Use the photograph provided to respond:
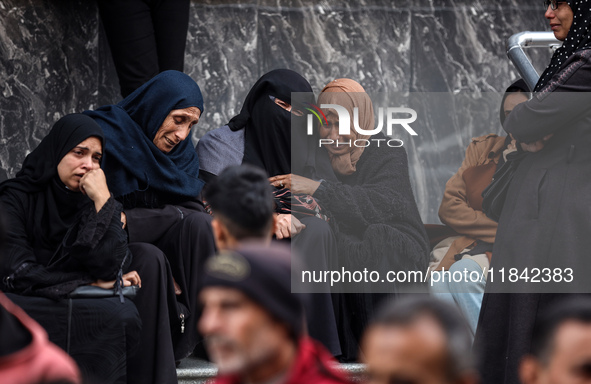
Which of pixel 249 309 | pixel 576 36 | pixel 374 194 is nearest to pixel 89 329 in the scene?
pixel 374 194

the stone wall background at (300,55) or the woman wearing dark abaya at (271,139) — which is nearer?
the woman wearing dark abaya at (271,139)

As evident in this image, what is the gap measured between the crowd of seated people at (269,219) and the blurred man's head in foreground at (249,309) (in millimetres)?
175

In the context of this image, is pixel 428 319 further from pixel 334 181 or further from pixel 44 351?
pixel 334 181

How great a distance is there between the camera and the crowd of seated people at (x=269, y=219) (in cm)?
373

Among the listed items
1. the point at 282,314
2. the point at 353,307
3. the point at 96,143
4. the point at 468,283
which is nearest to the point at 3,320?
the point at 282,314

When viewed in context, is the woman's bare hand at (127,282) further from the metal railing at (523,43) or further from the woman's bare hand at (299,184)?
the metal railing at (523,43)

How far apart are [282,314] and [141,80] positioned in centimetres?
365

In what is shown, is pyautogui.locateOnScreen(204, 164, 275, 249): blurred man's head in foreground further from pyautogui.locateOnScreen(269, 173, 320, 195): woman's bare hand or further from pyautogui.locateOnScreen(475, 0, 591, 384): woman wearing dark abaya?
pyautogui.locateOnScreen(269, 173, 320, 195): woman's bare hand

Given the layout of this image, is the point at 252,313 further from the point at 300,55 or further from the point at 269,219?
the point at 300,55

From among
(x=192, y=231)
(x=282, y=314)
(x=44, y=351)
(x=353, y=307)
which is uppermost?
(x=282, y=314)

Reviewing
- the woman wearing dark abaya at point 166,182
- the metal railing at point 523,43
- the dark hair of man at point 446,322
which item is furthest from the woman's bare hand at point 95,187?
the metal railing at point 523,43

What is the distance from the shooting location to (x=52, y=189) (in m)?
4.23

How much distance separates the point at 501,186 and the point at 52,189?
219cm

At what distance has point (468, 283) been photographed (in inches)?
183
